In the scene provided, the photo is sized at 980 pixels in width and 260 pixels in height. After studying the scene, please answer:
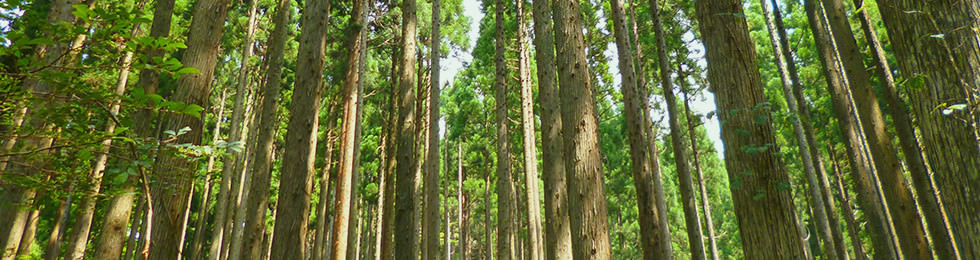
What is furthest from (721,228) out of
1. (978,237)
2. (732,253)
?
(978,237)

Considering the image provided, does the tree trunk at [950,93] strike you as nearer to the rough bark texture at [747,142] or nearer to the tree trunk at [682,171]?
the rough bark texture at [747,142]

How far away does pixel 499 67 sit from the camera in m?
11.3

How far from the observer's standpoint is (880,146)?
16.6 ft

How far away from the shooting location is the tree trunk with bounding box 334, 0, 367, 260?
8.26 meters

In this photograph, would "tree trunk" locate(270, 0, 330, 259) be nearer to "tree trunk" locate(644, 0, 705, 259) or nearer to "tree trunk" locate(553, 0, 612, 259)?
"tree trunk" locate(553, 0, 612, 259)

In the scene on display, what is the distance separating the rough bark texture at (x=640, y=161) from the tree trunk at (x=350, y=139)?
4.79 meters

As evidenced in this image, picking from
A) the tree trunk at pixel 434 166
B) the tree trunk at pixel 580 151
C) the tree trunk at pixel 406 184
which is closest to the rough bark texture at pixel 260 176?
the tree trunk at pixel 406 184

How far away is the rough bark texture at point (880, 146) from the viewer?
4.62m

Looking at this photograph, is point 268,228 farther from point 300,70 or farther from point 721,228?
point 721,228

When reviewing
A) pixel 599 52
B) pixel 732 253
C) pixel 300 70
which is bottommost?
pixel 732 253

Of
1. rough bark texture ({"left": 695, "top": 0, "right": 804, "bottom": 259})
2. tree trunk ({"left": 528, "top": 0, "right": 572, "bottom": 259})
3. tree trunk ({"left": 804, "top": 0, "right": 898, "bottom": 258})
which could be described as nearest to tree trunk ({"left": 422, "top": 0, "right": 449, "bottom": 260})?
tree trunk ({"left": 528, "top": 0, "right": 572, "bottom": 259})

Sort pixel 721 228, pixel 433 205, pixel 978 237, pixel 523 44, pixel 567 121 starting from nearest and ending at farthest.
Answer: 1. pixel 978 237
2. pixel 567 121
3. pixel 433 205
4. pixel 523 44
5. pixel 721 228

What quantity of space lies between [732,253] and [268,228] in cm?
2952

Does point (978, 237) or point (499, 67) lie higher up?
point (499, 67)
